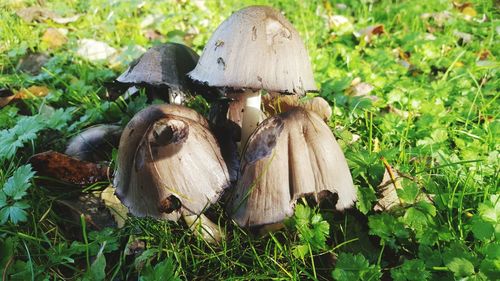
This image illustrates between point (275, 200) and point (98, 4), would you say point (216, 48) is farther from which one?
point (98, 4)

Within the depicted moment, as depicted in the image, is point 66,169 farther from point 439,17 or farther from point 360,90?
point 439,17

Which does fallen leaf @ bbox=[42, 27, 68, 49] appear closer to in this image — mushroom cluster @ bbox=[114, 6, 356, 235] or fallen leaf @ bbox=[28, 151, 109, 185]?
fallen leaf @ bbox=[28, 151, 109, 185]

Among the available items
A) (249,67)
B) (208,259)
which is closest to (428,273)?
(208,259)

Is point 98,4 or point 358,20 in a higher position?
point 98,4

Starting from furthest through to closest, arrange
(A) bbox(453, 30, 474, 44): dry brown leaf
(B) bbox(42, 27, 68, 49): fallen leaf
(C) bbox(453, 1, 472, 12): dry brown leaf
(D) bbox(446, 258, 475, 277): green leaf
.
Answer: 1. (C) bbox(453, 1, 472, 12): dry brown leaf
2. (A) bbox(453, 30, 474, 44): dry brown leaf
3. (B) bbox(42, 27, 68, 49): fallen leaf
4. (D) bbox(446, 258, 475, 277): green leaf

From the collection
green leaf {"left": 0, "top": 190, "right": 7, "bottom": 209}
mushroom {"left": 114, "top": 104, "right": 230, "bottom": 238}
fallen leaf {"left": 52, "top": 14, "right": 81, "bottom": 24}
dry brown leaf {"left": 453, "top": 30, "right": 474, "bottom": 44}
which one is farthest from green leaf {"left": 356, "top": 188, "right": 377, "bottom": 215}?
fallen leaf {"left": 52, "top": 14, "right": 81, "bottom": 24}

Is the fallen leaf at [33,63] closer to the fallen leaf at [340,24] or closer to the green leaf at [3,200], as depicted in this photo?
the green leaf at [3,200]
